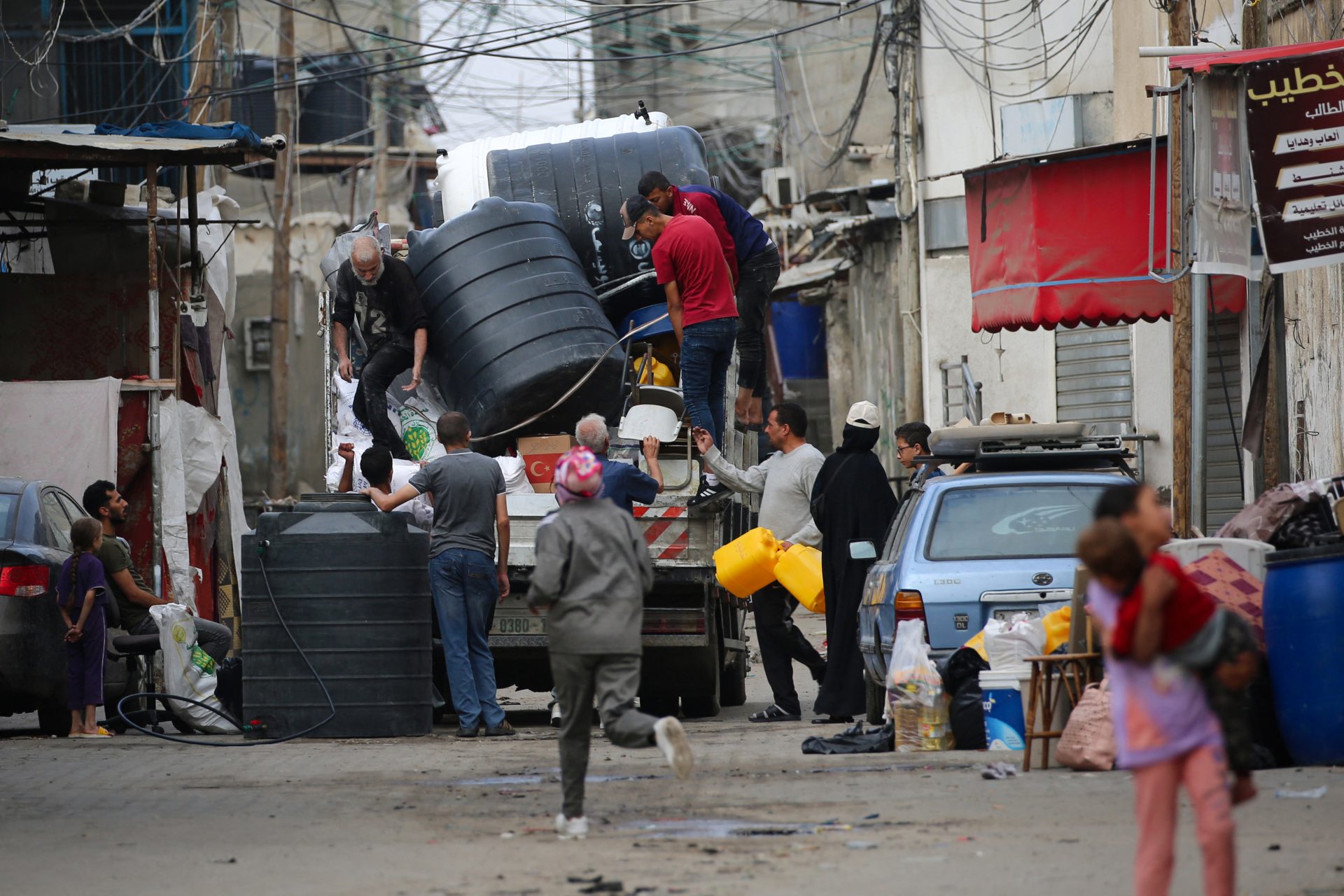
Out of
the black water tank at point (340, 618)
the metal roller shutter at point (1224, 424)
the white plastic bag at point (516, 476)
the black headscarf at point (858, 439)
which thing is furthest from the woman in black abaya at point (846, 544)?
the metal roller shutter at point (1224, 424)

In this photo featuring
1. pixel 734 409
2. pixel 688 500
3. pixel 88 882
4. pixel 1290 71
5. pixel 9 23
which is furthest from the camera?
Result: pixel 9 23

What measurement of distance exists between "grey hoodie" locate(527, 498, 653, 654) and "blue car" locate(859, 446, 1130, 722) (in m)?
2.58

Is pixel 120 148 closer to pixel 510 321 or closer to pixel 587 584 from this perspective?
pixel 510 321

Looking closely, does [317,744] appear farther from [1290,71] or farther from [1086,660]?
[1290,71]

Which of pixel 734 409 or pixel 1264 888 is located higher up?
pixel 734 409

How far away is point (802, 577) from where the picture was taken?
1094 cm

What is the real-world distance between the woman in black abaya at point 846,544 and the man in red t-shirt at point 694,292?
74 centimetres

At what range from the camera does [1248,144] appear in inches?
380

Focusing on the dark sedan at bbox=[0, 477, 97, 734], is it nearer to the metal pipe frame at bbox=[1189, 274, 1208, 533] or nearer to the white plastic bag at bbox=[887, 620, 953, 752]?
the white plastic bag at bbox=[887, 620, 953, 752]

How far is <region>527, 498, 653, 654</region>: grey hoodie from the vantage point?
21.4 ft

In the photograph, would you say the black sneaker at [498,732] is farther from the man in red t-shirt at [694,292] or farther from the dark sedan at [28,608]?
the dark sedan at [28,608]

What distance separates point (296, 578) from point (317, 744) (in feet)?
3.14

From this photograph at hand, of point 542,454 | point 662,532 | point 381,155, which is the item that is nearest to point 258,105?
point 381,155

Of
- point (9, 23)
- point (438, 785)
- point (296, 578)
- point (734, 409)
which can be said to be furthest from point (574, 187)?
point (9, 23)
